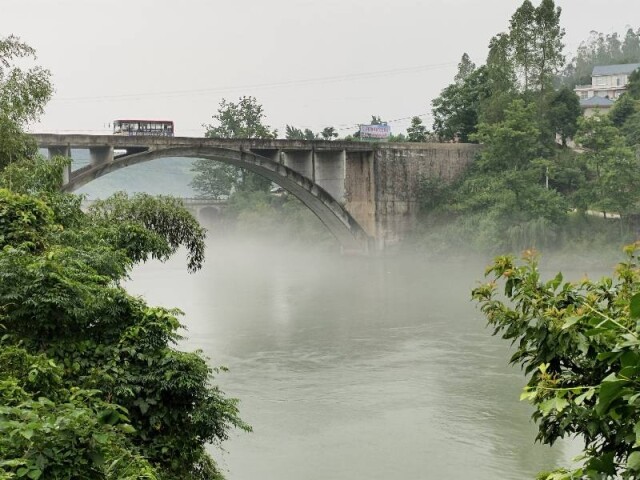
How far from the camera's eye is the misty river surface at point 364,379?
1305 cm

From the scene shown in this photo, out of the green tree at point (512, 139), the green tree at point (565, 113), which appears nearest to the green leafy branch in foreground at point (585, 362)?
the green tree at point (512, 139)

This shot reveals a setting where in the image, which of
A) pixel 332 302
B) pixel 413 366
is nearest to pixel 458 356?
pixel 413 366

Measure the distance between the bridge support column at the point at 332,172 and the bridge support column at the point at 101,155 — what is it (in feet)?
37.4

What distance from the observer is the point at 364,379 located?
60.3ft

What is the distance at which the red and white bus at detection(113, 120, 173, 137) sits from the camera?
37875 millimetres

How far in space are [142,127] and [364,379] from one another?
24438 millimetres

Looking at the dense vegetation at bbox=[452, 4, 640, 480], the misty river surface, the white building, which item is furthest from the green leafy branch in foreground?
the white building

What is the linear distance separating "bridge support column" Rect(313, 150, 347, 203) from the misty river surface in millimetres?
6531

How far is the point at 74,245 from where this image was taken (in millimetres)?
12461

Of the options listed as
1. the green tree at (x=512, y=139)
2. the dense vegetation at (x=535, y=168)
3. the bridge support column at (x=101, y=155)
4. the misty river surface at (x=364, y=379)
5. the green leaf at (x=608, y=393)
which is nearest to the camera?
the green leaf at (x=608, y=393)

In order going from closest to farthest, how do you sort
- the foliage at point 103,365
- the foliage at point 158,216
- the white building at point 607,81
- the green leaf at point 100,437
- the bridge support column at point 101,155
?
the green leaf at point 100,437 < the foliage at point 103,365 < the foliage at point 158,216 < the bridge support column at point 101,155 < the white building at point 607,81

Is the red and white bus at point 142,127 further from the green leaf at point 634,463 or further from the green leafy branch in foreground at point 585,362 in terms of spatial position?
the green leaf at point 634,463

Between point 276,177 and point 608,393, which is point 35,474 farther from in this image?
point 276,177

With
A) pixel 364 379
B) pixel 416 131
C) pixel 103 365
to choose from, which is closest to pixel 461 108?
pixel 416 131
